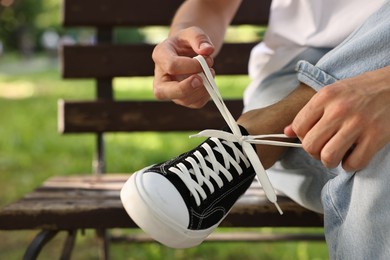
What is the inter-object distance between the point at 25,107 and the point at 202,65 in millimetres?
6783

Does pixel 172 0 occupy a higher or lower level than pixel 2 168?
higher

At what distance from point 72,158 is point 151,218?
3770mm

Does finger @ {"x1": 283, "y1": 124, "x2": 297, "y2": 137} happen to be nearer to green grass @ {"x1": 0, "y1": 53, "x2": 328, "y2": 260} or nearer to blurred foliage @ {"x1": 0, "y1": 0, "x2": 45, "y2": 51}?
green grass @ {"x1": 0, "y1": 53, "x2": 328, "y2": 260}

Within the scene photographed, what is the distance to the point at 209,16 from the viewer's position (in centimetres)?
209

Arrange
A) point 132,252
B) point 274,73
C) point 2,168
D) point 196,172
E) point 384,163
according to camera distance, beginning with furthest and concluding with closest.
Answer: point 2,168 → point 132,252 → point 274,73 → point 196,172 → point 384,163

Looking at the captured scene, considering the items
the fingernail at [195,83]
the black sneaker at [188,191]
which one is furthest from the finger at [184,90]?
the black sneaker at [188,191]

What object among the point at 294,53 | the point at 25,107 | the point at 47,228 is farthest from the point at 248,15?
the point at 25,107

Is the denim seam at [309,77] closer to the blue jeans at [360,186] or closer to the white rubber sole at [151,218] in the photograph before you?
the blue jeans at [360,186]

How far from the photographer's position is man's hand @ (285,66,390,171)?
1.26 m

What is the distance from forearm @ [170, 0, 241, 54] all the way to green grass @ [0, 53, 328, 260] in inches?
47.9

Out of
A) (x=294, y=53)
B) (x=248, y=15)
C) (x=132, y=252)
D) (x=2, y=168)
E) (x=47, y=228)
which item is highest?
(x=294, y=53)

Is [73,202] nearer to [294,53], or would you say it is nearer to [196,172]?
[196,172]

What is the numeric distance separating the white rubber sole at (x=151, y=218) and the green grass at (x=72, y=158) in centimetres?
165

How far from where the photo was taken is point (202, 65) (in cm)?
152
